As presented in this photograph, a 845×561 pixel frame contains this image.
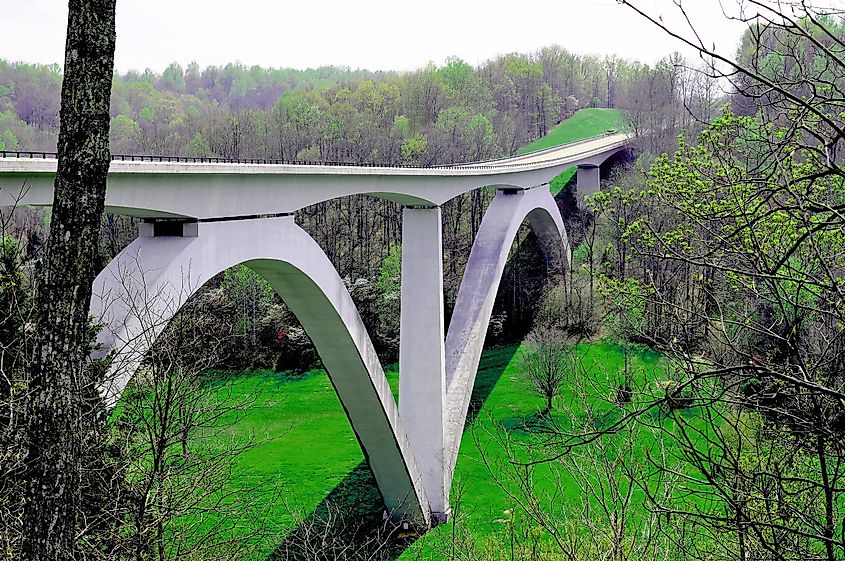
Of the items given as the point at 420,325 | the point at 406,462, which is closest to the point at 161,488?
the point at 406,462

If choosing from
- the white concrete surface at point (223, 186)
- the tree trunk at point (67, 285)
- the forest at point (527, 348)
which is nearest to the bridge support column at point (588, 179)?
the forest at point (527, 348)

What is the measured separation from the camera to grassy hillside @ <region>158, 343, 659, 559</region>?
1781 centimetres

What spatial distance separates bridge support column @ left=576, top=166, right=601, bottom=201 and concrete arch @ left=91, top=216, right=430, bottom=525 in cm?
2787

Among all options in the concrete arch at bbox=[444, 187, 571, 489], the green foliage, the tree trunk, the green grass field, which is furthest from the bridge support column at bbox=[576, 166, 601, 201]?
the tree trunk

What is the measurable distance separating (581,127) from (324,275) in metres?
52.4

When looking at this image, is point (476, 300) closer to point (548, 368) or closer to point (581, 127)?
point (548, 368)

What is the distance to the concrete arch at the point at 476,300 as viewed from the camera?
2019 cm

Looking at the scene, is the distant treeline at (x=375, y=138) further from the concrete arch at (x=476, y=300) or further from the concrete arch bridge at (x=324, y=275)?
the concrete arch at (x=476, y=300)

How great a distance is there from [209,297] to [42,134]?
2530cm

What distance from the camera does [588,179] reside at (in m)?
43.3

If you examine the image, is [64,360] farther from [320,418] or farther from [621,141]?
[621,141]

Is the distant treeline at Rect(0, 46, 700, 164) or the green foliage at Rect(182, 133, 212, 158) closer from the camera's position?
the green foliage at Rect(182, 133, 212, 158)

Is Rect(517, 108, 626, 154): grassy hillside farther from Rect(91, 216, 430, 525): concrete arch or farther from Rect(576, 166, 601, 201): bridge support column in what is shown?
Rect(91, 216, 430, 525): concrete arch

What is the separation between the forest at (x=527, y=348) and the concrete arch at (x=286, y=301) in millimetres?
582
